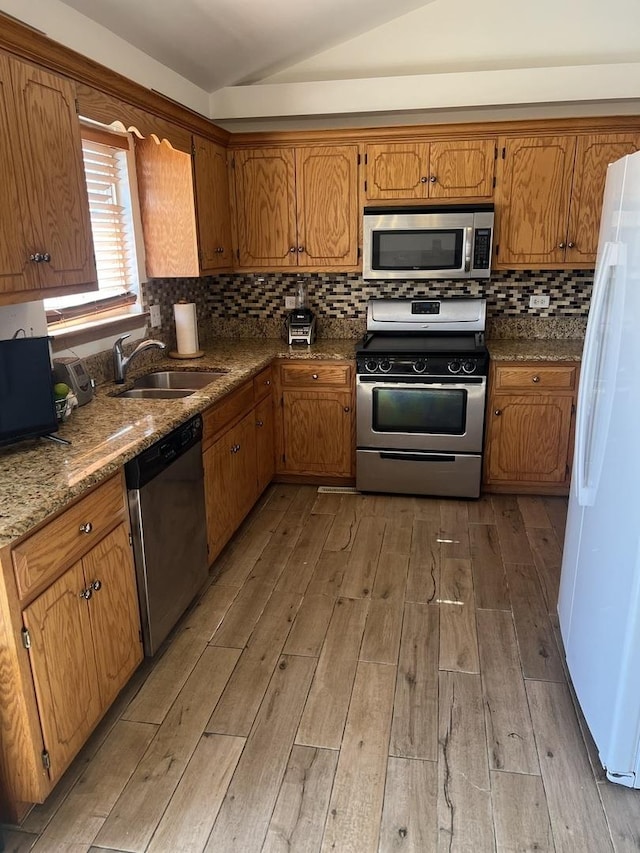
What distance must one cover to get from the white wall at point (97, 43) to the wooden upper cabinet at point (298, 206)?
55cm

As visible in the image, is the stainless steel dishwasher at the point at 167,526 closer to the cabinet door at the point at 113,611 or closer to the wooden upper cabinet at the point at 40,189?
the cabinet door at the point at 113,611

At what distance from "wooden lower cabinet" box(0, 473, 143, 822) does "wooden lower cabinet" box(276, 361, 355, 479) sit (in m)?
1.93

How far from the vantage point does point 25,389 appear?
204cm

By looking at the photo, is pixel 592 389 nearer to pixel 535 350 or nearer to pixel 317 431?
pixel 535 350

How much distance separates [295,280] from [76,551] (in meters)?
2.86

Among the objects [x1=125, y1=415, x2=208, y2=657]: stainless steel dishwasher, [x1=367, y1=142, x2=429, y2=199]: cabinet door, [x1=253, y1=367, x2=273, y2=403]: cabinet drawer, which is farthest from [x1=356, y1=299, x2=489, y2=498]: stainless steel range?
[x1=125, y1=415, x2=208, y2=657]: stainless steel dishwasher

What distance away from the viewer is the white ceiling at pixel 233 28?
2.71 meters

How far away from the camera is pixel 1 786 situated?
167 cm

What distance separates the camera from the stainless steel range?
11.9 ft

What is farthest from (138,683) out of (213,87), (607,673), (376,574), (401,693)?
(213,87)

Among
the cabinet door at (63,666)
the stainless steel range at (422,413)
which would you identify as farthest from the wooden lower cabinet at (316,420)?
the cabinet door at (63,666)

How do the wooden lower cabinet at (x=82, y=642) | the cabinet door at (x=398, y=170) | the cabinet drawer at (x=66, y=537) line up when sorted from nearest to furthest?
1. the cabinet drawer at (x=66, y=537)
2. the wooden lower cabinet at (x=82, y=642)
3. the cabinet door at (x=398, y=170)

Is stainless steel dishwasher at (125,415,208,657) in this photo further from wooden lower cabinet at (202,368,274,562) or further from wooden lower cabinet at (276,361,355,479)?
wooden lower cabinet at (276,361,355,479)

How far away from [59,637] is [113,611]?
312mm
